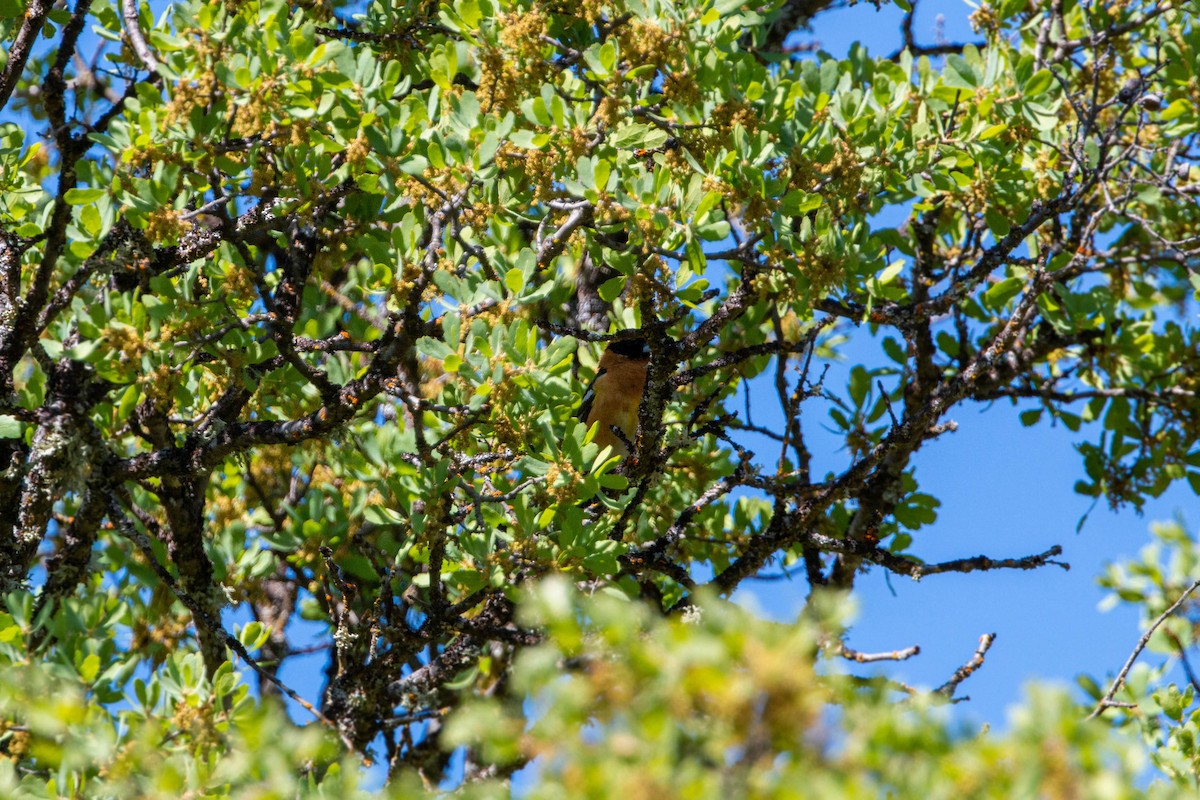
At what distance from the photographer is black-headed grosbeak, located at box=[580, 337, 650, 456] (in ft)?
19.9

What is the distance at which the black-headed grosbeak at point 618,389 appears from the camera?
6.07m

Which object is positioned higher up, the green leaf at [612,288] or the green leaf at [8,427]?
the green leaf at [8,427]

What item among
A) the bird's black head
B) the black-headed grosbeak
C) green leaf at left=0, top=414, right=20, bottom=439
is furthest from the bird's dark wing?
green leaf at left=0, top=414, right=20, bottom=439

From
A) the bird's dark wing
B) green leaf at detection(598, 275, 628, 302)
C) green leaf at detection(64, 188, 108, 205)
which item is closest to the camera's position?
green leaf at detection(64, 188, 108, 205)

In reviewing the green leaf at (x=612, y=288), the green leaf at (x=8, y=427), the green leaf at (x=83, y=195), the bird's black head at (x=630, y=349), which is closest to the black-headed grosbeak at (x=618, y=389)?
the bird's black head at (x=630, y=349)

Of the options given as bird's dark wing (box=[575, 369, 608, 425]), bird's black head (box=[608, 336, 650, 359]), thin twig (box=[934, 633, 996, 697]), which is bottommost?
thin twig (box=[934, 633, 996, 697])

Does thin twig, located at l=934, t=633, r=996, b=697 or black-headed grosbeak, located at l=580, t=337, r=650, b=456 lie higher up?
black-headed grosbeak, located at l=580, t=337, r=650, b=456

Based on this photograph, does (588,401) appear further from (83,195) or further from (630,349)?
(83,195)

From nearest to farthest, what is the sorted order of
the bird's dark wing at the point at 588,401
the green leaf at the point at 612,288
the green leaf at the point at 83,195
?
the green leaf at the point at 83,195 < the green leaf at the point at 612,288 < the bird's dark wing at the point at 588,401

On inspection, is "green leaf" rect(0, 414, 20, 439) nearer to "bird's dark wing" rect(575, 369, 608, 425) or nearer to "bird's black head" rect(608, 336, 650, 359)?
"bird's dark wing" rect(575, 369, 608, 425)

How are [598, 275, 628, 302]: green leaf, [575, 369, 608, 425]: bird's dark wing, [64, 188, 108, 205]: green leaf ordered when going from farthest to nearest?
[575, 369, 608, 425]: bird's dark wing
[598, 275, 628, 302]: green leaf
[64, 188, 108, 205]: green leaf

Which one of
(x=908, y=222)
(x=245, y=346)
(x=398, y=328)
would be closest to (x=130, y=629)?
(x=245, y=346)

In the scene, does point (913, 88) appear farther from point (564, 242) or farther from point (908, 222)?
point (564, 242)

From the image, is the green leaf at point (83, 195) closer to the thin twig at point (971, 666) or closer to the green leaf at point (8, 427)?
the green leaf at point (8, 427)
